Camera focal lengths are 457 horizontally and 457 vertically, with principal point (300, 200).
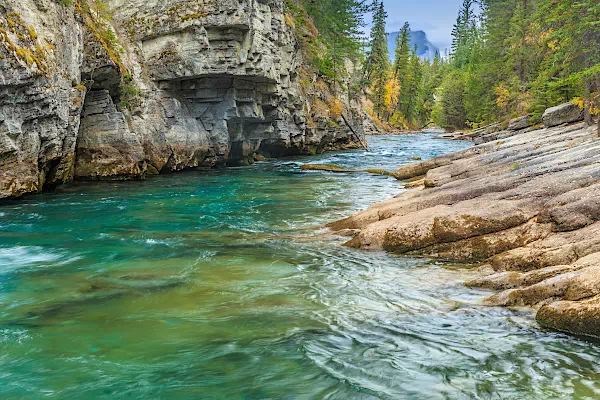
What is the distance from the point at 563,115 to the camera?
24.7 m

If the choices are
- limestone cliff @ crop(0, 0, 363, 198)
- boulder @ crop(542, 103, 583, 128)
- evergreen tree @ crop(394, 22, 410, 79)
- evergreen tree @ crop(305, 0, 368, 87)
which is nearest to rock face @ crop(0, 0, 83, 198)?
limestone cliff @ crop(0, 0, 363, 198)

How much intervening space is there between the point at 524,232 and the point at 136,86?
20.0 m

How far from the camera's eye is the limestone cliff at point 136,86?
48.3ft

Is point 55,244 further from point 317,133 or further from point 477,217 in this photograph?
point 317,133

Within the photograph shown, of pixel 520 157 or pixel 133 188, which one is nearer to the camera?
pixel 520 157

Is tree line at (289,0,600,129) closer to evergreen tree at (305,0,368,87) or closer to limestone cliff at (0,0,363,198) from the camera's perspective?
evergreen tree at (305,0,368,87)

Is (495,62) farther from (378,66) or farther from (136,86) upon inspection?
(136,86)

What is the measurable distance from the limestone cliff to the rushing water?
5291 millimetres

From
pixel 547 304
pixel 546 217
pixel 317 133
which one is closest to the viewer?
pixel 547 304

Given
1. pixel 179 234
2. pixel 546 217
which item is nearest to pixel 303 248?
pixel 179 234

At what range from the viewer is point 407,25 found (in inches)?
3489

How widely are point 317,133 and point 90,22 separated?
22.1 metres

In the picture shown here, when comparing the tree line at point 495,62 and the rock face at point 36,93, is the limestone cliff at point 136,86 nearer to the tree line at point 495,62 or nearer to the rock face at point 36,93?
the rock face at point 36,93

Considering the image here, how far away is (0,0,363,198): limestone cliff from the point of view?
14734 millimetres
